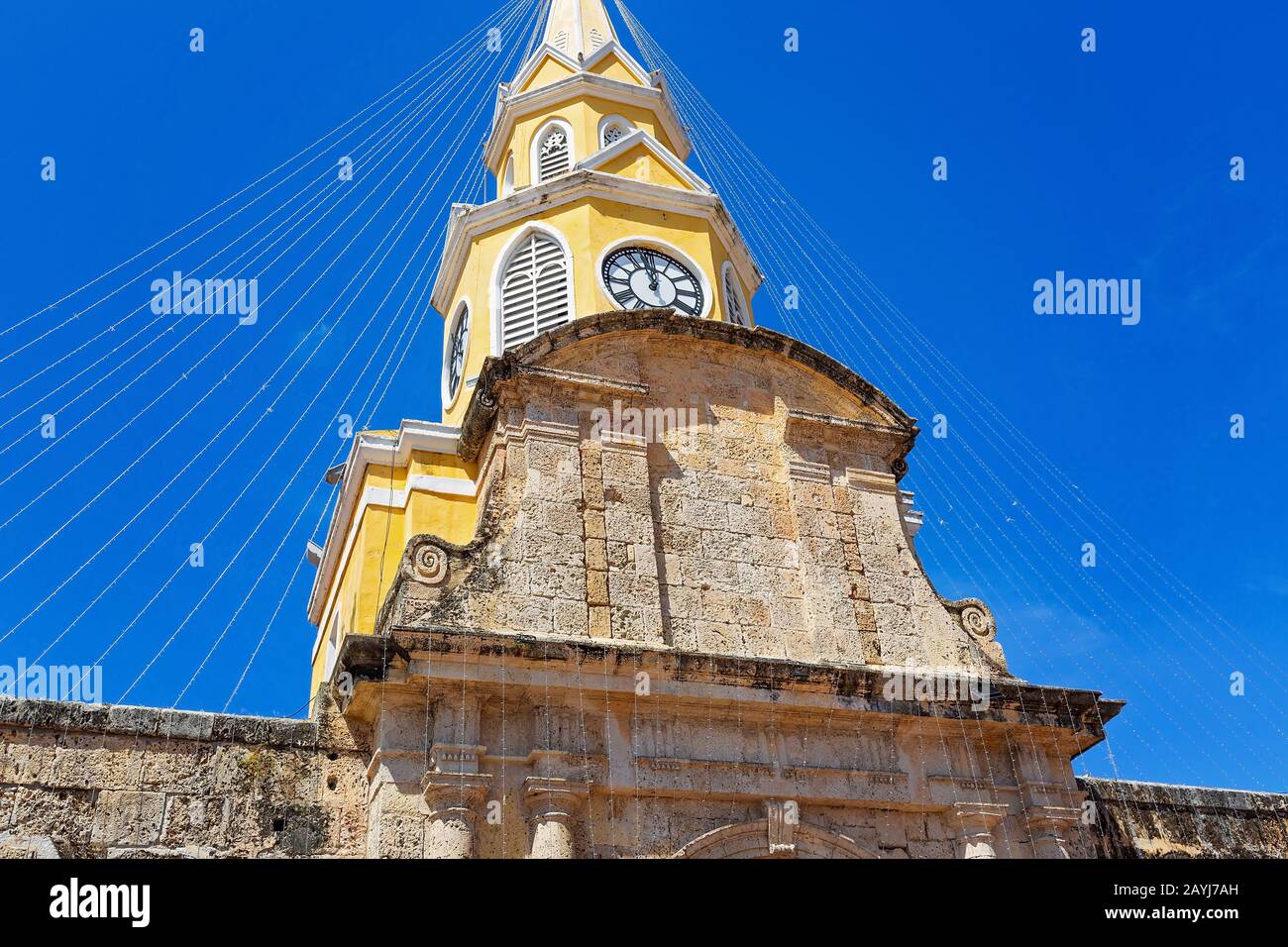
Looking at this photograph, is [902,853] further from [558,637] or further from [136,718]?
[136,718]

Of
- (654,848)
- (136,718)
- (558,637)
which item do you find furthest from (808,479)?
(136,718)

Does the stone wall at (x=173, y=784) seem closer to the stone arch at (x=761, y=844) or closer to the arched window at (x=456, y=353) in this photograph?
the stone arch at (x=761, y=844)

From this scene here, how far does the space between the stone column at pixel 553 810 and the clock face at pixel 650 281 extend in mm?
8090

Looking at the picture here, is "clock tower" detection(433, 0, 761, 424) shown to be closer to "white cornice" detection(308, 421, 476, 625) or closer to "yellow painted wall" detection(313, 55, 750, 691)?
"yellow painted wall" detection(313, 55, 750, 691)

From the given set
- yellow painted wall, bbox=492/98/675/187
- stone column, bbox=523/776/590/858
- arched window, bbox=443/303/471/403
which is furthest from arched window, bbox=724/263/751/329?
stone column, bbox=523/776/590/858

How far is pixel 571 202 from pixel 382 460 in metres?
5.36

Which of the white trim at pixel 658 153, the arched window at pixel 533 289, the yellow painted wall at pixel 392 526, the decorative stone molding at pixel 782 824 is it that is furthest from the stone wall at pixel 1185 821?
the white trim at pixel 658 153

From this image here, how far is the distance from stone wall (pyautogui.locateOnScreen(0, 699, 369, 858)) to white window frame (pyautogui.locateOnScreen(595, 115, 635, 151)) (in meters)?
12.6

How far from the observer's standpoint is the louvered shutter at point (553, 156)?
2075cm

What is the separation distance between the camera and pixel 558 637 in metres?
12.0

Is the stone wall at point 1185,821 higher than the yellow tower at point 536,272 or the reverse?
the reverse

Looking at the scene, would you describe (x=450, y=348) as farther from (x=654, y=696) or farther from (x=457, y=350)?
(x=654, y=696)

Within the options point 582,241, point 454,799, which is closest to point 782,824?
point 454,799
